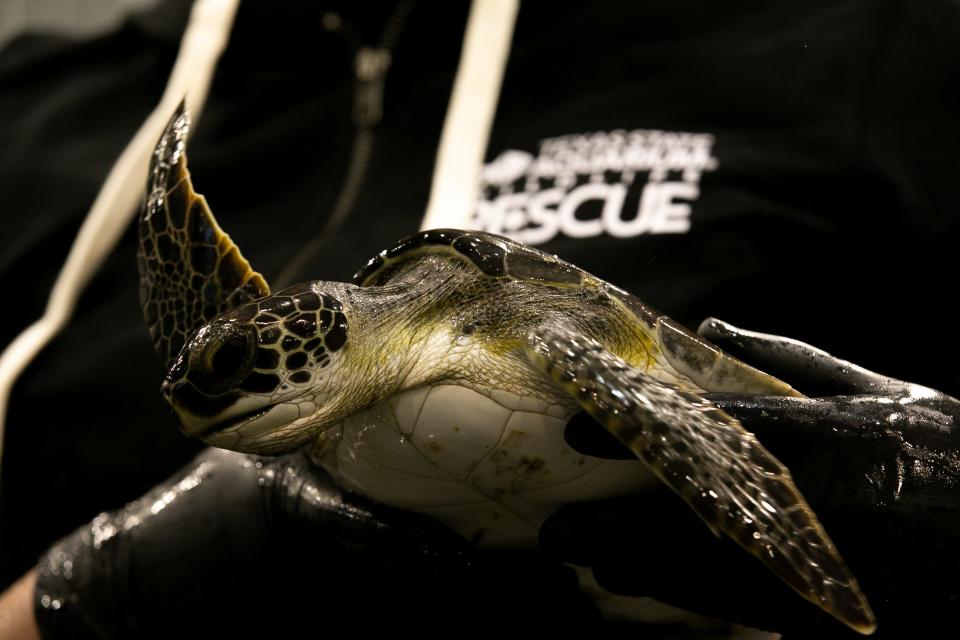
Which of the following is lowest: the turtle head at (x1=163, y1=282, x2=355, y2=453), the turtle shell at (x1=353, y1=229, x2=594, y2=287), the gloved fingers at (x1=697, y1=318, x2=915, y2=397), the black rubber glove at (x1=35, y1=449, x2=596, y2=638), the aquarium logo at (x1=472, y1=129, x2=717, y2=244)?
the black rubber glove at (x1=35, y1=449, x2=596, y2=638)

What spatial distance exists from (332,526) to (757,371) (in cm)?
26

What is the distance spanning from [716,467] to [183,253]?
30 cm

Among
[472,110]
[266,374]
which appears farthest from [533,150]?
[266,374]

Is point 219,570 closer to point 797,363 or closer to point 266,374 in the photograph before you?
point 266,374

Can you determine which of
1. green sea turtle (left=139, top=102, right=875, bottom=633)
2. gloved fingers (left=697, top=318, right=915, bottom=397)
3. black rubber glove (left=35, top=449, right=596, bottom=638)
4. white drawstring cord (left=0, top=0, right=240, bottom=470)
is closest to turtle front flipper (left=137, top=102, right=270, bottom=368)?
green sea turtle (left=139, top=102, right=875, bottom=633)

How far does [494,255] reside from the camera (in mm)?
466

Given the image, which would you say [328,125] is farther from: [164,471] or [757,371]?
[757,371]

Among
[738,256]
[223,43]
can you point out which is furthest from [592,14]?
[223,43]

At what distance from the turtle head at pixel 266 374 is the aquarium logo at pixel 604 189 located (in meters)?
0.44

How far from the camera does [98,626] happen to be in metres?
0.68

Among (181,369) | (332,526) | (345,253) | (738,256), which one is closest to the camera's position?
(181,369)

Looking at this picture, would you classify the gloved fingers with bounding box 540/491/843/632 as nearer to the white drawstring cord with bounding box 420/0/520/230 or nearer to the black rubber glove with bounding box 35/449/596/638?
the black rubber glove with bounding box 35/449/596/638

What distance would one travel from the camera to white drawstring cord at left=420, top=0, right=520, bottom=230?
898mm

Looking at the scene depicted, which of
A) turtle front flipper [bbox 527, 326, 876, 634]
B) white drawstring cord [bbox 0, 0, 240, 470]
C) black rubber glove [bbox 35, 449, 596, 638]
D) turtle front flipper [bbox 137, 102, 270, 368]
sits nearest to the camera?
turtle front flipper [bbox 527, 326, 876, 634]
